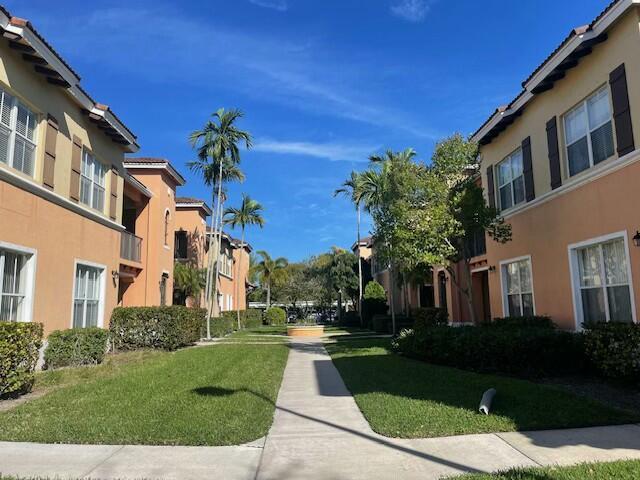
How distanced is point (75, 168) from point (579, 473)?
14.0 meters

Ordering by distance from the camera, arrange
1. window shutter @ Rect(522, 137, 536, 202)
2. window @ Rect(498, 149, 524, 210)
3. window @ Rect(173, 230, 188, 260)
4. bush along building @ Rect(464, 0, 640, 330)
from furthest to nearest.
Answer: window @ Rect(173, 230, 188, 260) → window @ Rect(498, 149, 524, 210) → window shutter @ Rect(522, 137, 536, 202) → bush along building @ Rect(464, 0, 640, 330)

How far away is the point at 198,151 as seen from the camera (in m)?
26.9

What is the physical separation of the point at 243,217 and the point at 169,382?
29.8 metres

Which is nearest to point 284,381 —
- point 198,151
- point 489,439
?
point 489,439

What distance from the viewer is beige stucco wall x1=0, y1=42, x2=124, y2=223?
11.1m

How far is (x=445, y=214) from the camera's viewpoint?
13.2 metres

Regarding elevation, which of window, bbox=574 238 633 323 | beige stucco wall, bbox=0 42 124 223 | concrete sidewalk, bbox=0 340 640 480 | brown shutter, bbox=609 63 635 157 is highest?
beige stucco wall, bbox=0 42 124 223

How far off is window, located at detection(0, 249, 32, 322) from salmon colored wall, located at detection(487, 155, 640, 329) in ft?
41.0

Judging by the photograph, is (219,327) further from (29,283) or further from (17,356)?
(17,356)

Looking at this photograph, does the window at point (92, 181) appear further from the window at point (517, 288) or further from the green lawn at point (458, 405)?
the window at point (517, 288)

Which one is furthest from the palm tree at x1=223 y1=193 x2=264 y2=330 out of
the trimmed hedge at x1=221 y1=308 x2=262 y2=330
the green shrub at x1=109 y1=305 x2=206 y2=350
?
the green shrub at x1=109 y1=305 x2=206 y2=350

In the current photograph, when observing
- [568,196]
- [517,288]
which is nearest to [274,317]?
[517,288]

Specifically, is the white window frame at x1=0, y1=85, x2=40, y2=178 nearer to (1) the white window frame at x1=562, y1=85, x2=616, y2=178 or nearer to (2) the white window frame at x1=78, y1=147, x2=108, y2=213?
(2) the white window frame at x1=78, y1=147, x2=108, y2=213

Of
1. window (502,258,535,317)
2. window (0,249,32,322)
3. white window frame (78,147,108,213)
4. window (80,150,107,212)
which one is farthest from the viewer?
window (80,150,107,212)
